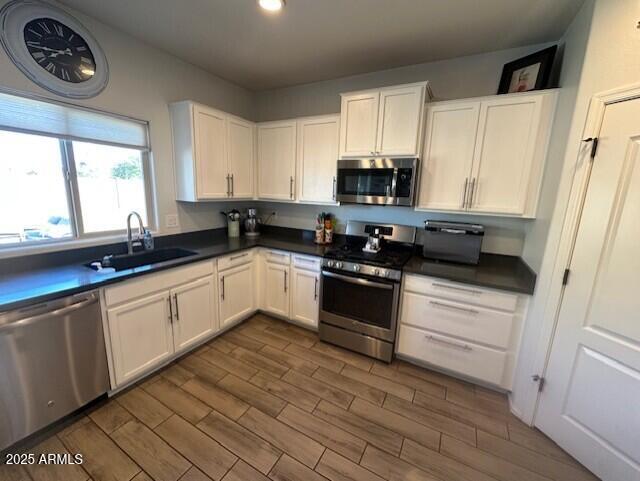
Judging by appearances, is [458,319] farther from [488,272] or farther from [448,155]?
[448,155]

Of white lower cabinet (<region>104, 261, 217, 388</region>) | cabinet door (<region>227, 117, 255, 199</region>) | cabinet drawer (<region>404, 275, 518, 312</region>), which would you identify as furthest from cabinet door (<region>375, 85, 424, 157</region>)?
white lower cabinet (<region>104, 261, 217, 388</region>)

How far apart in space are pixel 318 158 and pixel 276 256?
1.15 meters

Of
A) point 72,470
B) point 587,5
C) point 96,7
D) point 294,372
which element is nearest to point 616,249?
point 587,5

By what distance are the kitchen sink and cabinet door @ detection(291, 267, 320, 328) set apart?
3.41 ft

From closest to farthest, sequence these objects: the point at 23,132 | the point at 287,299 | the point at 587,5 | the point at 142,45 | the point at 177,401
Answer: the point at 587,5
the point at 23,132
the point at 177,401
the point at 142,45
the point at 287,299

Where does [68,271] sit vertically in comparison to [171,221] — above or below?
below

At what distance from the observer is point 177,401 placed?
1.86 m

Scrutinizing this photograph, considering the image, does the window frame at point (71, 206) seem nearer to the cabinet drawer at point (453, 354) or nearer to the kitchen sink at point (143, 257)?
the kitchen sink at point (143, 257)

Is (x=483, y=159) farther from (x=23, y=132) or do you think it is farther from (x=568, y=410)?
(x=23, y=132)

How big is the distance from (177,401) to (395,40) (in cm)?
325

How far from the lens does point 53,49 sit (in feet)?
5.84

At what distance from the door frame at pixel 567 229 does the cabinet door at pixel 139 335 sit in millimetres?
2697

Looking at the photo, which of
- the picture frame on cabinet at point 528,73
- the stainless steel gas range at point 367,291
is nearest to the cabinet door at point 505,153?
the picture frame on cabinet at point 528,73

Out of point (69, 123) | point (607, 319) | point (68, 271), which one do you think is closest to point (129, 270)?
point (68, 271)
